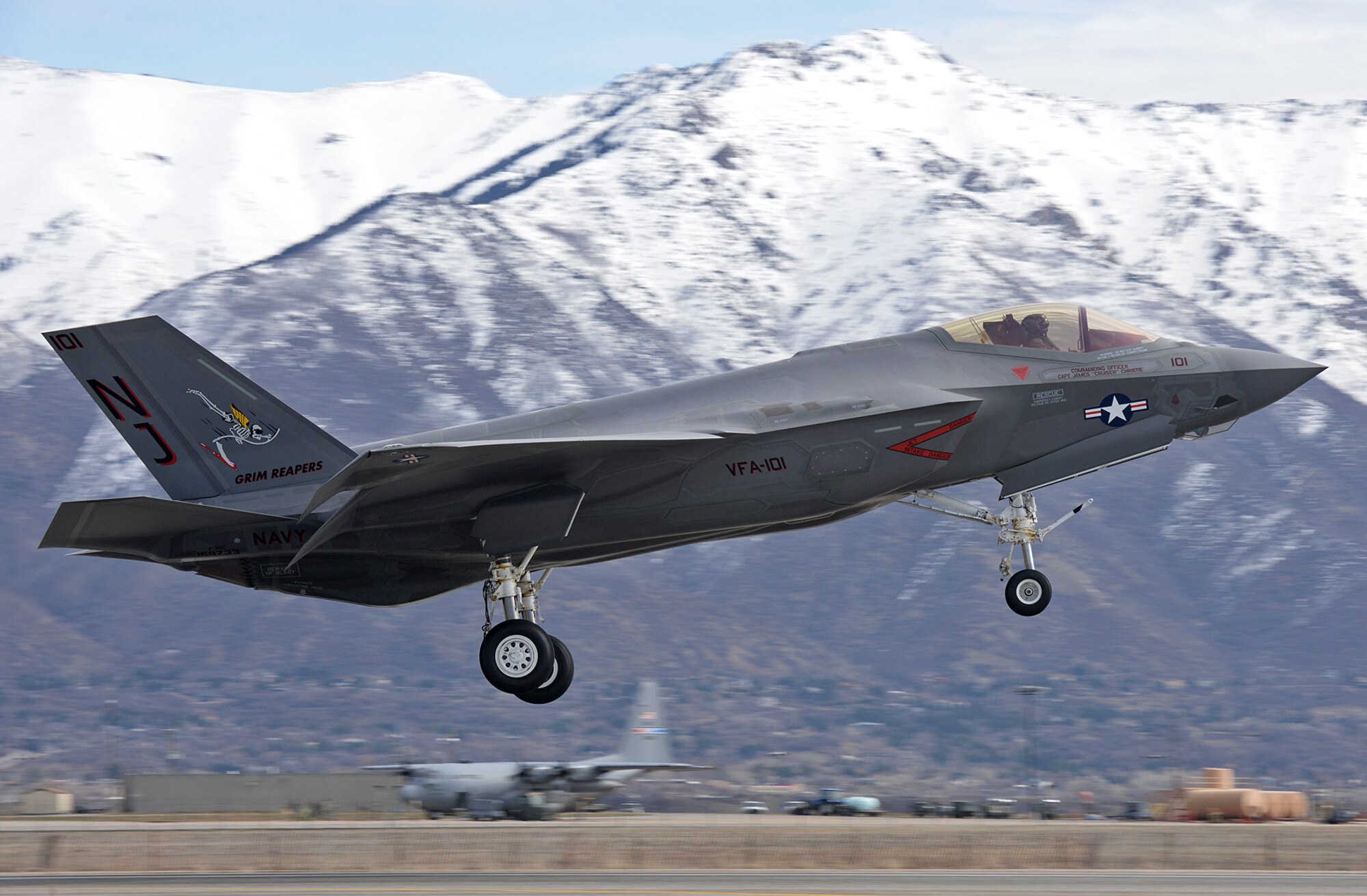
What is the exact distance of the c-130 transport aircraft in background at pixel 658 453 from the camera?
20938 mm

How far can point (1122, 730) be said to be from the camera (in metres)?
154

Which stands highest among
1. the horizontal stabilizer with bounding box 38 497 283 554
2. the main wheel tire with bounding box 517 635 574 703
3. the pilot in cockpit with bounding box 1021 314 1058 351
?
the pilot in cockpit with bounding box 1021 314 1058 351

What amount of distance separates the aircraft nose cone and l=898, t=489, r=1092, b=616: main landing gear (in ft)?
8.54

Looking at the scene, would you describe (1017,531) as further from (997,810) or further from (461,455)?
(997,810)

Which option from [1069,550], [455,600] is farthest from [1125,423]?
[1069,550]

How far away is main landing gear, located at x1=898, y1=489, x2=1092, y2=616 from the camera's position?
2127 centimetres

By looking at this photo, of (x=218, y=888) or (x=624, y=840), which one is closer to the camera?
(x=218, y=888)

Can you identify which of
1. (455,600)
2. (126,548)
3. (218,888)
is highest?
(455,600)

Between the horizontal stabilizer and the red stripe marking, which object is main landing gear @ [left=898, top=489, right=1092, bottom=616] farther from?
the horizontal stabilizer

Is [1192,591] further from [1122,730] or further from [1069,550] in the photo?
[1122,730]

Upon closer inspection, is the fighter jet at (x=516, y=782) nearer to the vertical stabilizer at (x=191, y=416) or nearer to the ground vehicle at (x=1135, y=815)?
the ground vehicle at (x=1135, y=815)

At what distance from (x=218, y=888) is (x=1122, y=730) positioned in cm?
13954

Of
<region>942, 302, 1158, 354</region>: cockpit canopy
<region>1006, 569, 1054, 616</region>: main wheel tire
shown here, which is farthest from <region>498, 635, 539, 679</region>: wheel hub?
<region>942, 302, 1158, 354</region>: cockpit canopy

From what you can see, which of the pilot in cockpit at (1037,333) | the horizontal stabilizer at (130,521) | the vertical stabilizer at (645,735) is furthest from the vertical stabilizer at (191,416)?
the vertical stabilizer at (645,735)
